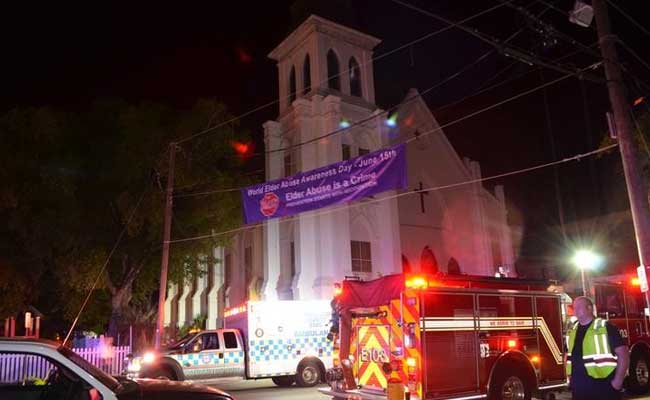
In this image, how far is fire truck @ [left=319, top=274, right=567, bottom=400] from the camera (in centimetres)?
914

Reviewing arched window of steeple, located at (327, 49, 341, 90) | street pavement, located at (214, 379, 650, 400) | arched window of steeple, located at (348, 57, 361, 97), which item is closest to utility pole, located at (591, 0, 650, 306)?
street pavement, located at (214, 379, 650, 400)

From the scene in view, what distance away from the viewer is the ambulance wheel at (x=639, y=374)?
1205 centimetres

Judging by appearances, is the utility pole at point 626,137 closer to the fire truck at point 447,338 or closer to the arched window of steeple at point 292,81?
the fire truck at point 447,338

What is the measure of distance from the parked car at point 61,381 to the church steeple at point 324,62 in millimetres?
22820

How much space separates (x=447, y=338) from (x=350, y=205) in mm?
18110

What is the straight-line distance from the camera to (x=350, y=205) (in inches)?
1075

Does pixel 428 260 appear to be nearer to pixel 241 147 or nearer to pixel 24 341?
pixel 241 147

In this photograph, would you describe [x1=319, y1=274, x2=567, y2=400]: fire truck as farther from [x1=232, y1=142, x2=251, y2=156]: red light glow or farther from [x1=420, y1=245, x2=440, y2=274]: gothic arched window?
[x1=420, y1=245, x2=440, y2=274]: gothic arched window

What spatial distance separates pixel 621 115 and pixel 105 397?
9028 mm

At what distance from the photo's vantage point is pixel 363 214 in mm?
27953

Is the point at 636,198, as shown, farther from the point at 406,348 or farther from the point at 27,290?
the point at 27,290

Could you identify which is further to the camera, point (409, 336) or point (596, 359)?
point (409, 336)

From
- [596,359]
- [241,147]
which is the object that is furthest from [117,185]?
[596,359]

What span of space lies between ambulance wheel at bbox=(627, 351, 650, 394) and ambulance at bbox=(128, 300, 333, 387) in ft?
23.8
